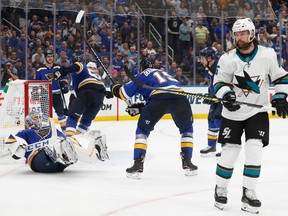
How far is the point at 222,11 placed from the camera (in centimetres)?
1331

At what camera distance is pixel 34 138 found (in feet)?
18.2

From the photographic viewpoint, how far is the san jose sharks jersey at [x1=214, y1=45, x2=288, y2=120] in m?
3.99

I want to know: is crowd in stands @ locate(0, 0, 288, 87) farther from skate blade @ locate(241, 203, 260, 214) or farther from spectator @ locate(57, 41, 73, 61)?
skate blade @ locate(241, 203, 260, 214)

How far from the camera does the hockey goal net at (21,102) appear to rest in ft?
20.9

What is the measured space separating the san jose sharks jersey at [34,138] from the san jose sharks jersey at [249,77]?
6.48 feet

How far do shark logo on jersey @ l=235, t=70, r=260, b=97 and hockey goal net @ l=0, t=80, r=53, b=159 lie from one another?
2.67 m

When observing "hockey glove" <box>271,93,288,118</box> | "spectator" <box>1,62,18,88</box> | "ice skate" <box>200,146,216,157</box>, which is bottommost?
"ice skate" <box>200,146,216,157</box>

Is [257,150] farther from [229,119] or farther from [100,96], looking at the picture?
[100,96]

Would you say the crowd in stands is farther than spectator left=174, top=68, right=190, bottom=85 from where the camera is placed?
No

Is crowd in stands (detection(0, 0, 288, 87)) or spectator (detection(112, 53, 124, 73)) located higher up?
crowd in stands (detection(0, 0, 288, 87))

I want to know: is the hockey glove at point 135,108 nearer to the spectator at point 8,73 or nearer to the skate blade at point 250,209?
the skate blade at point 250,209

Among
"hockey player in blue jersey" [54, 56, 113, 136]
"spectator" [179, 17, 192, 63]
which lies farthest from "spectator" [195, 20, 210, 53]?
"hockey player in blue jersey" [54, 56, 113, 136]

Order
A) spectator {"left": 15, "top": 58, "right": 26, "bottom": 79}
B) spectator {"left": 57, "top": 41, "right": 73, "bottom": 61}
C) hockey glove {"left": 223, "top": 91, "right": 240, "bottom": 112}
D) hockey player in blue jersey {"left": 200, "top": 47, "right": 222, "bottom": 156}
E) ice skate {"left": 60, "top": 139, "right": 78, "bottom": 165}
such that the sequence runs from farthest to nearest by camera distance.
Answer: spectator {"left": 57, "top": 41, "right": 73, "bottom": 61}
spectator {"left": 15, "top": 58, "right": 26, "bottom": 79}
hockey player in blue jersey {"left": 200, "top": 47, "right": 222, "bottom": 156}
ice skate {"left": 60, "top": 139, "right": 78, "bottom": 165}
hockey glove {"left": 223, "top": 91, "right": 240, "bottom": 112}

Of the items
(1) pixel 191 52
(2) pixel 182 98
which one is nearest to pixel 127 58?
(1) pixel 191 52
